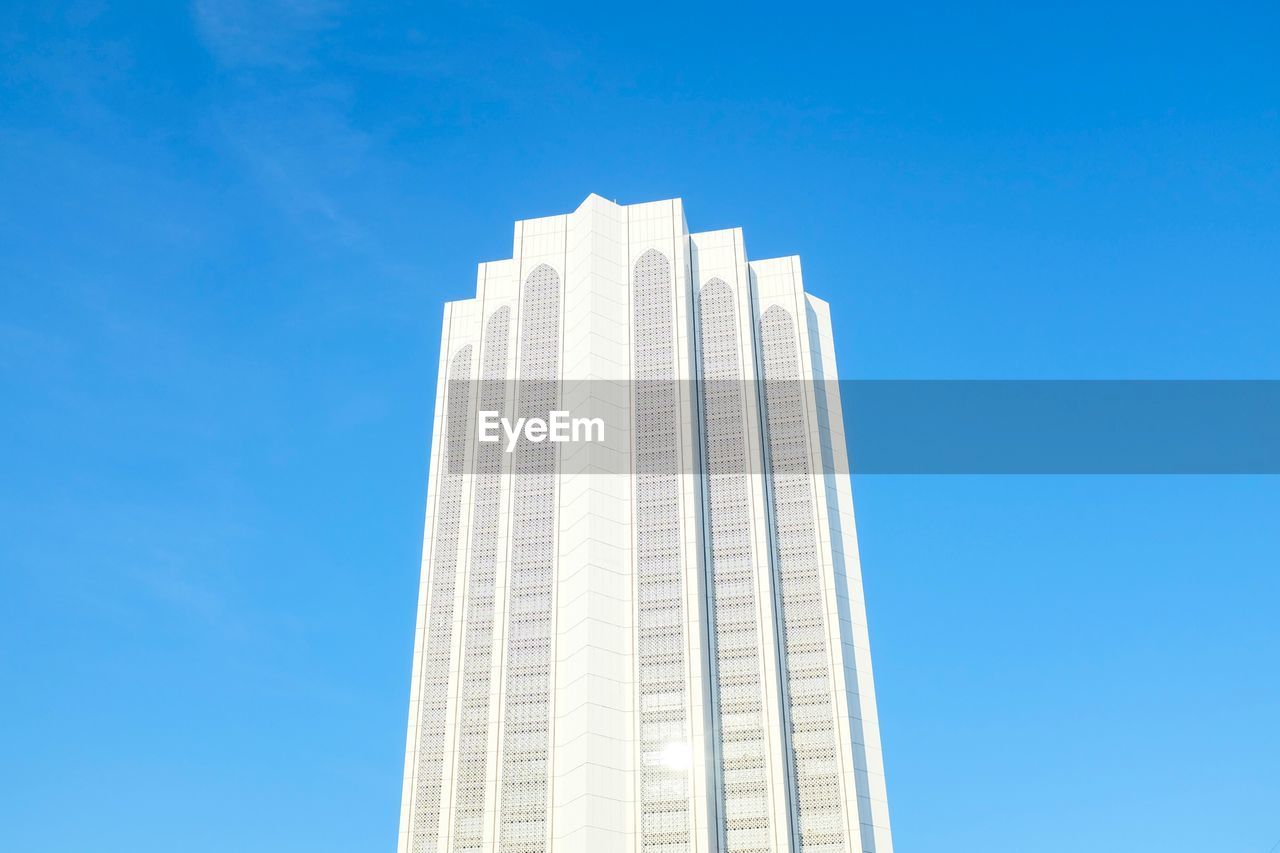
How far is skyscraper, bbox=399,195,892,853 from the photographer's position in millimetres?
68750

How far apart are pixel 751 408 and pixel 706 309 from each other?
9023 mm

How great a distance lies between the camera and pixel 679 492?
77.6m

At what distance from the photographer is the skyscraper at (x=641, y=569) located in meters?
68.8

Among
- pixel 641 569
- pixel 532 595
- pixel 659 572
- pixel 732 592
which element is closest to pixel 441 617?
pixel 532 595

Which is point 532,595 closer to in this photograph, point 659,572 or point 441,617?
point 441,617

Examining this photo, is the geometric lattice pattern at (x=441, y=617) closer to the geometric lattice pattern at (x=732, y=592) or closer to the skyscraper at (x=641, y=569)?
the skyscraper at (x=641, y=569)

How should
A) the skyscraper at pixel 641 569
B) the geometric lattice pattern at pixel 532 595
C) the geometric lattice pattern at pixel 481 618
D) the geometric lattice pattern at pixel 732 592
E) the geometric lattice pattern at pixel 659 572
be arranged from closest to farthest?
the geometric lattice pattern at pixel 659 572
the geometric lattice pattern at pixel 732 592
the skyscraper at pixel 641 569
the geometric lattice pattern at pixel 532 595
the geometric lattice pattern at pixel 481 618

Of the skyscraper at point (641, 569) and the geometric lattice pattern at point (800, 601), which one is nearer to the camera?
the geometric lattice pattern at point (800, 601)

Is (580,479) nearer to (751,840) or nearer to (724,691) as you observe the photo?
(724,691)

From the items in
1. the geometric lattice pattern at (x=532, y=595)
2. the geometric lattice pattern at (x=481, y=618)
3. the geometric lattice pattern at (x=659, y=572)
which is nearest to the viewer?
the geometric lattice pattern at (x=659, y=572)

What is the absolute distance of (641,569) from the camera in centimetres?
7556

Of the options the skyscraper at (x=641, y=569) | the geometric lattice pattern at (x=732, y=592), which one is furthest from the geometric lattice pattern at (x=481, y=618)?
the geometric lattice pattern at (x=732, y=592)

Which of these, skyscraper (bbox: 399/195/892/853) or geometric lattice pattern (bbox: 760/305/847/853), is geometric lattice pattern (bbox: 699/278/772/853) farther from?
geometric lattice pattern (bbox: 760/305/847/853)

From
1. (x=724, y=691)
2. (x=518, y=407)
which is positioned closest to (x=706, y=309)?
(x=518, y=407)
